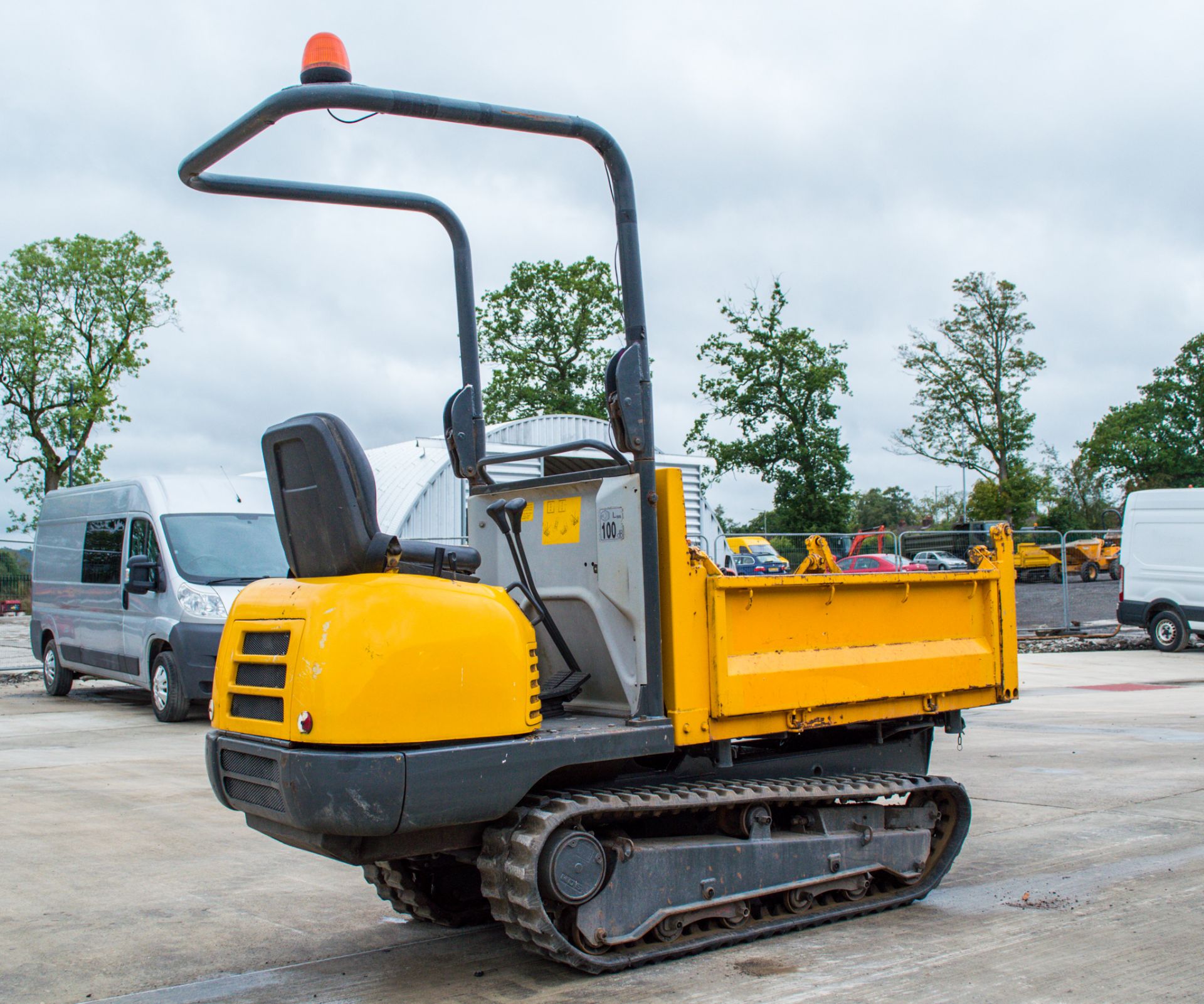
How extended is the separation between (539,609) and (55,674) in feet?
41.9

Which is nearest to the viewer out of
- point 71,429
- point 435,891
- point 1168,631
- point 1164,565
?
point 435,891

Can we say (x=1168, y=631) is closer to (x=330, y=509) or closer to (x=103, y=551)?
(x=103, y=551)

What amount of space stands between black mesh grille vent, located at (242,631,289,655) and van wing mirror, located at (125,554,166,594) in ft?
28.2

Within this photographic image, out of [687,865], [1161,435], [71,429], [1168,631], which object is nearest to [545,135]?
[687,865]

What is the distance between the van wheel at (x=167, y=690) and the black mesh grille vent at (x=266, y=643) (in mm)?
8241

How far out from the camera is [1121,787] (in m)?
8.03

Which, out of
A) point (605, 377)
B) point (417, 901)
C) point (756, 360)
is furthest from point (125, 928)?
point (756, 360)

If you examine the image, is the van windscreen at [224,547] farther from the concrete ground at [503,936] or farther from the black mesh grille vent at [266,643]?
the black mesh grille vent at [266,643]

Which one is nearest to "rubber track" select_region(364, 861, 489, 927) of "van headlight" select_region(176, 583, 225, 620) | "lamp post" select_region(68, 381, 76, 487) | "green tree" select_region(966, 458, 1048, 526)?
"van headlight" select_region(176, 583, 225, 620)

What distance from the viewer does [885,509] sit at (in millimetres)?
87688

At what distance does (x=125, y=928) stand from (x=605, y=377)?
332 centimetres

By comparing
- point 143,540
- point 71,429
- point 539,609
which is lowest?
point 539,609

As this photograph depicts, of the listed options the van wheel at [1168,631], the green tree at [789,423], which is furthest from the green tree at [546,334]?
the van wheel at [1168,631]

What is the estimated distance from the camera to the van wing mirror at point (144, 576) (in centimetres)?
1212
